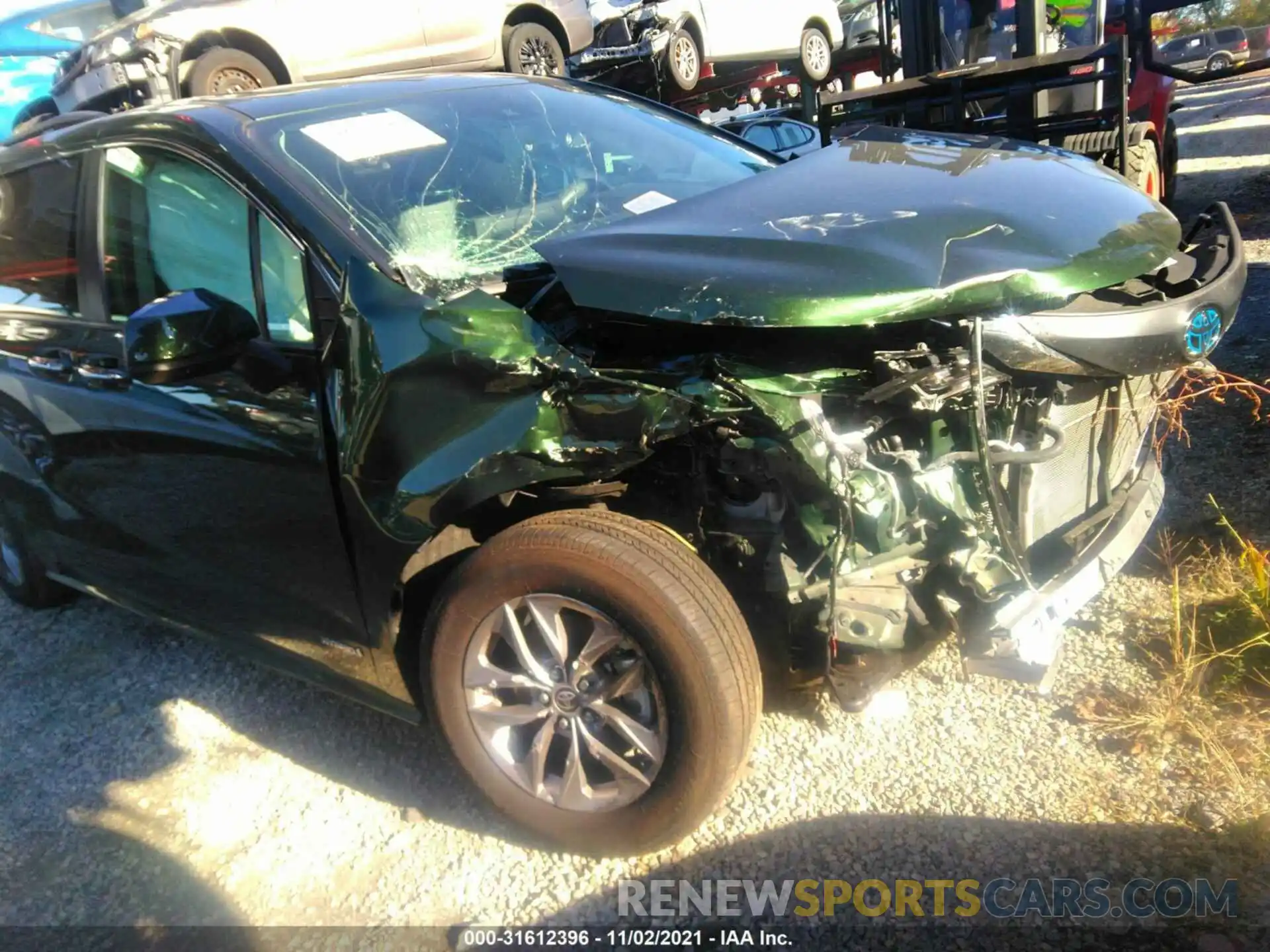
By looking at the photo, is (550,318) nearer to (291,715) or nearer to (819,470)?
(819,470)

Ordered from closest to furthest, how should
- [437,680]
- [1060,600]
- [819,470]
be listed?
1. [819,470]
2. [1060,600]
3. [437,680]

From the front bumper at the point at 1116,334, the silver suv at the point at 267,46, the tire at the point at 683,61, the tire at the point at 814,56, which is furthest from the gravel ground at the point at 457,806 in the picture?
the tire at the point at 814,56

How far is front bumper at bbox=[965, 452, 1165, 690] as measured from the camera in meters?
2.22

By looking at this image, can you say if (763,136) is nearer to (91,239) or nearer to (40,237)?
(91,239)

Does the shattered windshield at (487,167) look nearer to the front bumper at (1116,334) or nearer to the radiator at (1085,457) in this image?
the front bumper at (1116,334)

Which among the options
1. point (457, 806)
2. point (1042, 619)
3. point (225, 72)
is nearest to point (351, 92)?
point (457, 806)

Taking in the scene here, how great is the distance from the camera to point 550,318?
242cm

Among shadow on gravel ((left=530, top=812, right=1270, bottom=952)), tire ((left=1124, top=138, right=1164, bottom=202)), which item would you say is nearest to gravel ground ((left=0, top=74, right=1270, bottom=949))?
shadow on gravel ((left=530, top=812, right=1270, bottom=952))

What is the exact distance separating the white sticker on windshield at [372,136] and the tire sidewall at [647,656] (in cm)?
122

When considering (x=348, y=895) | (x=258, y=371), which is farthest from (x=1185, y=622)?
(x=258, y=371)

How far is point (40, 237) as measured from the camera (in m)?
3.33

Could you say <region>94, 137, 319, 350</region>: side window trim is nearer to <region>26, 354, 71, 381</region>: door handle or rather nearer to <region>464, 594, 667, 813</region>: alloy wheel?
<region>26, 354, 71, 381</region>: door handle

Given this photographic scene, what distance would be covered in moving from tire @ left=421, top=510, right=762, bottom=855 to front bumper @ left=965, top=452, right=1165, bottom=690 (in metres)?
0.53

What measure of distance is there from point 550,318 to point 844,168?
102cm
